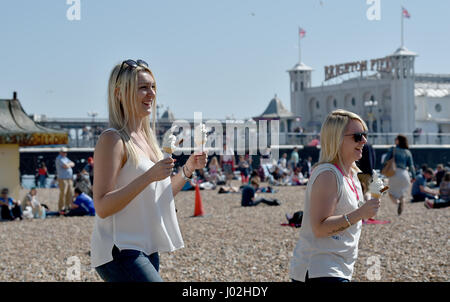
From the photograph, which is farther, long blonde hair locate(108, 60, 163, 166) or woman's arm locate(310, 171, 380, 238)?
woman's arm locate(310, 171, 380, 238)

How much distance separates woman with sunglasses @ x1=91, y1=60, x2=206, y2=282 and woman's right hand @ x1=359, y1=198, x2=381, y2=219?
0.98m

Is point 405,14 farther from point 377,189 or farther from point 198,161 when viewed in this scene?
point 198,161

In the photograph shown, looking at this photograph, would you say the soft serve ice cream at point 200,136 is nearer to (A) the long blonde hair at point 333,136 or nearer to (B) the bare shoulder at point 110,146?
(B) the bare shoulder at point 110,146

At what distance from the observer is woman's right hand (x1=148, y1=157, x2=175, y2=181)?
11.0 ft

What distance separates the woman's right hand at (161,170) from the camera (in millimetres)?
3357

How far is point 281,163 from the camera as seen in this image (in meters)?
34.8

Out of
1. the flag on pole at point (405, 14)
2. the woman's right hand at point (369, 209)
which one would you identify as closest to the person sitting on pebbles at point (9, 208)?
the woman's right hand at point (369, 209)

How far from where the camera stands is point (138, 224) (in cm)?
347

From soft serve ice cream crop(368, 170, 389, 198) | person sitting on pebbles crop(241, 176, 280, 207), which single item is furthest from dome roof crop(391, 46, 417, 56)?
soft serve ice cream crop(368, 170, 389, 198)

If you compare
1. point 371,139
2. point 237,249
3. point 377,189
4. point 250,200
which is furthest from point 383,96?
point 377,189

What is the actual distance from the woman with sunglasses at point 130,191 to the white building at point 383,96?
227ft

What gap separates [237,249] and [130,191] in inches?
308

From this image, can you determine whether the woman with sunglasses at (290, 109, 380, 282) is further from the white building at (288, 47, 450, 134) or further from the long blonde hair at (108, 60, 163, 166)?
the white building at (288, 47, 450, 134)

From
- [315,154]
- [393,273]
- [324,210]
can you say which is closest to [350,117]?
[324,210]
